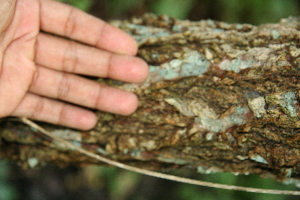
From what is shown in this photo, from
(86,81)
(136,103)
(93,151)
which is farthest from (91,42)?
(93,151)

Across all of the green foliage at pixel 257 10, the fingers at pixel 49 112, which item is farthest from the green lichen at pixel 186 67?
the green foliage at pixel 257 10

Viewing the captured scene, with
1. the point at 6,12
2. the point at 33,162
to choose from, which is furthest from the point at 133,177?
the point at 6,12

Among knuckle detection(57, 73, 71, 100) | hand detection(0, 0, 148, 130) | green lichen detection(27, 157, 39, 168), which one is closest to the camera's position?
hand detection(0, 0, 148, 130)

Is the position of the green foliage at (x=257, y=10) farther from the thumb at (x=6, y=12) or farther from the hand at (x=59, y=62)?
the thumb at (x=6, y=12)

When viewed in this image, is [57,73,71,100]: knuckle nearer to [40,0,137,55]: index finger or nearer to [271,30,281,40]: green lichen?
[40,0,137,55]: index finger

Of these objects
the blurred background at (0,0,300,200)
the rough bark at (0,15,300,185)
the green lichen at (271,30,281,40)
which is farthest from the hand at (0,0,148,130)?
the blurred background at (0,0,300,200)

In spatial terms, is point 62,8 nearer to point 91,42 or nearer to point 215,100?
point 91,42

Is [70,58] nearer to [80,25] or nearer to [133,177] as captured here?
[80,25]
